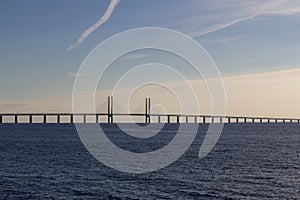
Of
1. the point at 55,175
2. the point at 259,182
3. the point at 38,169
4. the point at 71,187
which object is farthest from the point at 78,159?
the point at 259,182

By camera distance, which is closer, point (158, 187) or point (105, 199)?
point (105, 199)

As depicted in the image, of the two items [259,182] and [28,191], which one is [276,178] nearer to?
[259,182]

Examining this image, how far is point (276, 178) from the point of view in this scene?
7156 cm

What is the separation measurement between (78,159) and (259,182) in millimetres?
43024

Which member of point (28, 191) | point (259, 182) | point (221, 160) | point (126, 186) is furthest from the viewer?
point (221, 160)

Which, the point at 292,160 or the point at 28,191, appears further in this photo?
the point at 292,160

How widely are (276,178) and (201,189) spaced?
15658 millimetres

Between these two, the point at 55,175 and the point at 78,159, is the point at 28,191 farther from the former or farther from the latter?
the point at 78,159

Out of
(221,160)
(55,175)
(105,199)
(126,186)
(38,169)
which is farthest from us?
(221,160)

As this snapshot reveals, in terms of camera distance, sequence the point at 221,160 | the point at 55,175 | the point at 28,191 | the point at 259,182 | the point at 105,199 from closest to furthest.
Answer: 1. the point at 105,199
2. the point at 28,191
3. the point at 259,182
4. the point at 55,175
5. the point at 221,160

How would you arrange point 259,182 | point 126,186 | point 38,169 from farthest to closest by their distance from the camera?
point 38,169, point 259,182, point 126,186

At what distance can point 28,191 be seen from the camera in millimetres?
59219

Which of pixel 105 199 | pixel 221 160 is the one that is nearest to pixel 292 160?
pixel 221 160

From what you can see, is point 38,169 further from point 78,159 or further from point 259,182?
point 259,182
